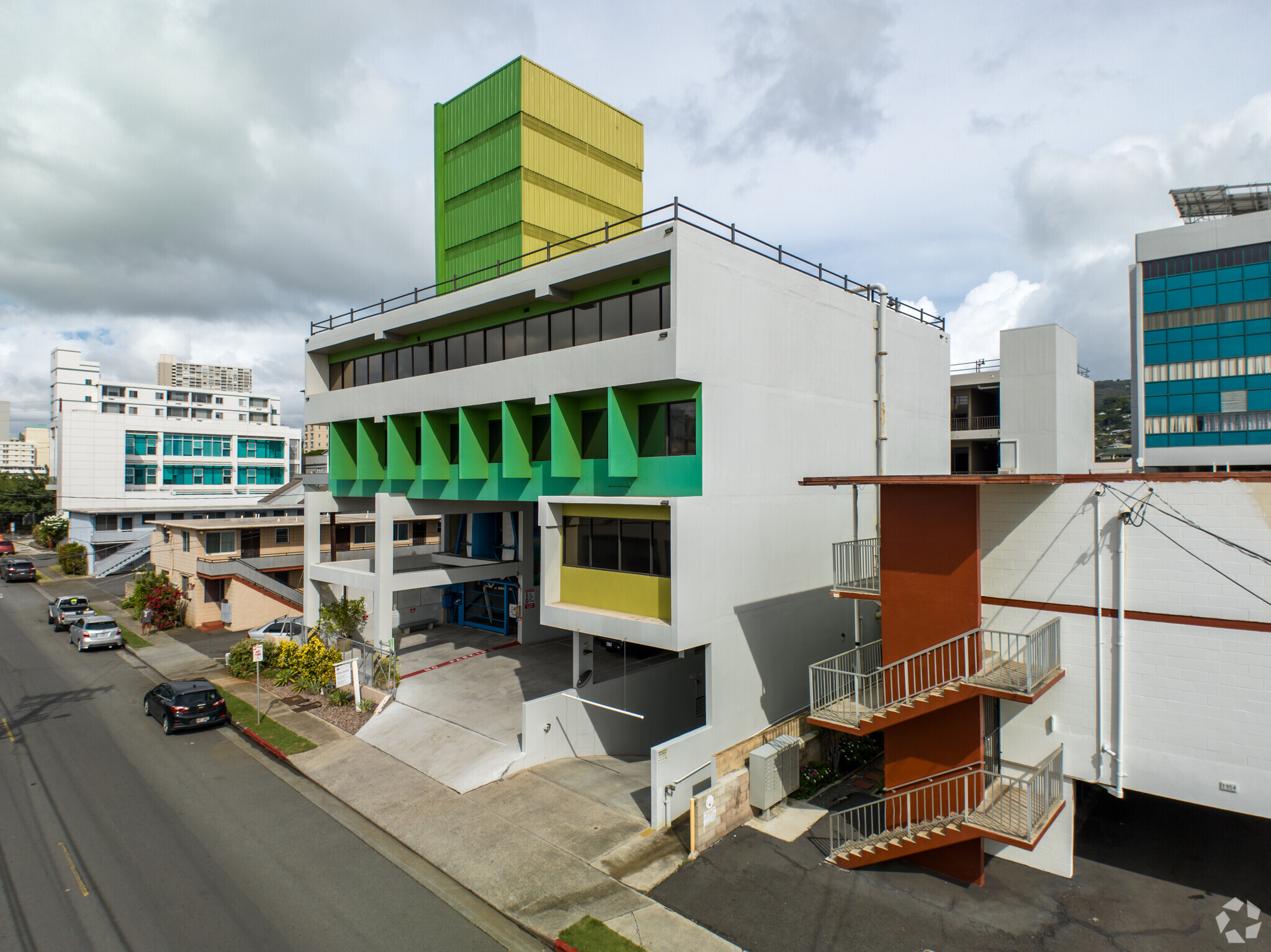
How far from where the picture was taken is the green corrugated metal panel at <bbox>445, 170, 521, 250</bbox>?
23.4 m

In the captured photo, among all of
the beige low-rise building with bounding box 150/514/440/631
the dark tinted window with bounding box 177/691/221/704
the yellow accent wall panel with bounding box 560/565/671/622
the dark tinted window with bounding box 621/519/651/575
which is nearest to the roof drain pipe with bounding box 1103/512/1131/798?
the yellow accent wall panel with bounding box 560/565/671/622

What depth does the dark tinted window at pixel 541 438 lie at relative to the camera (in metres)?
20.8

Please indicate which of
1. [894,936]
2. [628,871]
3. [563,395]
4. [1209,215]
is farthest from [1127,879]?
[1209,215]

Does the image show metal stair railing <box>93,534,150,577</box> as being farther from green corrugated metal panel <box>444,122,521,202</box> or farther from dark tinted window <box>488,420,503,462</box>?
dark tinted window <box>488,420,503,462</box>

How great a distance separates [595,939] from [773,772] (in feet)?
19.6

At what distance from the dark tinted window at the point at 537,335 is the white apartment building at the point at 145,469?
3698 centimetres

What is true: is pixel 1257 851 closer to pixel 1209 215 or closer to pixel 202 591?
pixel 202 591

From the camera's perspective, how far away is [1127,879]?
41.0 ft

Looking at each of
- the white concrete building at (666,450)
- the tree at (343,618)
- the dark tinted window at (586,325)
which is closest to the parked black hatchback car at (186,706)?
the tree at (343,618)

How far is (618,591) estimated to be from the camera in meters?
17.4

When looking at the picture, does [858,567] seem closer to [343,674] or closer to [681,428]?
[681,428]

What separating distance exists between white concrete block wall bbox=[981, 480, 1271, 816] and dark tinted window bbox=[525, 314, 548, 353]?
13075mm

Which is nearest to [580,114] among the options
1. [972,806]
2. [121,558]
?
[972,806]

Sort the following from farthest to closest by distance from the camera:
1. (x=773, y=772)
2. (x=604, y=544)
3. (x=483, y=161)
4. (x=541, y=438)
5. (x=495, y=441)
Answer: (x=483, y=161)
(x=495, y=441)
(x=541, y=438)
(x=604, y=544)
(x=773, y=772)
